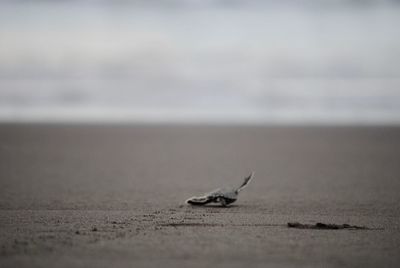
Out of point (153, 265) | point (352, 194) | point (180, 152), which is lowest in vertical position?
point (153, 265)

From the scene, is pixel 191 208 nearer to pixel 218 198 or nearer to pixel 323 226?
pixel 218 198

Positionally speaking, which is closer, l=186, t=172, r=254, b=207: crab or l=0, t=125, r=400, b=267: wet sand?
l=0, t=125, r=400, b=267: wet sand

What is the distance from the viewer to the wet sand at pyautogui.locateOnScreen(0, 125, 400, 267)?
21.4ft

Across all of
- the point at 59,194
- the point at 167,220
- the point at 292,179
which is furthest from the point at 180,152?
the point at 167,220

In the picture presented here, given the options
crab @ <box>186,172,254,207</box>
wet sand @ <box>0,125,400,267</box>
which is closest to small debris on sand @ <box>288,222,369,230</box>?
wet sand @ <box>0,125,400,267</box>

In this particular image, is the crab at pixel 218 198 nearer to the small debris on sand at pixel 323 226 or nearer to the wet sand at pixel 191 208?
the wet sand at pixel 191 208

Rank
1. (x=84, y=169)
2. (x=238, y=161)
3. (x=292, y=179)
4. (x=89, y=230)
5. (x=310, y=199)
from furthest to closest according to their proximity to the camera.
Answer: (x=238, y=161)
(x=84, y=169)
(x=292, y=179)
(x=310, y=199)
(x=89, y=230)

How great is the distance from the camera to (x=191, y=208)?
9711 millimetres

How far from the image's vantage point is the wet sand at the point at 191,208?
6.51 meters

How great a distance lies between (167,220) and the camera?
27.8 feet

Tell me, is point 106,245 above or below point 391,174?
below

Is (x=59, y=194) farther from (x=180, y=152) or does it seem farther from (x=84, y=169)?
(x=180, y=152)

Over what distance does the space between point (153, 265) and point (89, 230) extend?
Answer: 5.91 ft

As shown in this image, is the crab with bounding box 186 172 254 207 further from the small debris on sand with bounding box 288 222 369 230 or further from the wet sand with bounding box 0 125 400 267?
the small debris on sand with bounding box 288 222 369 230
